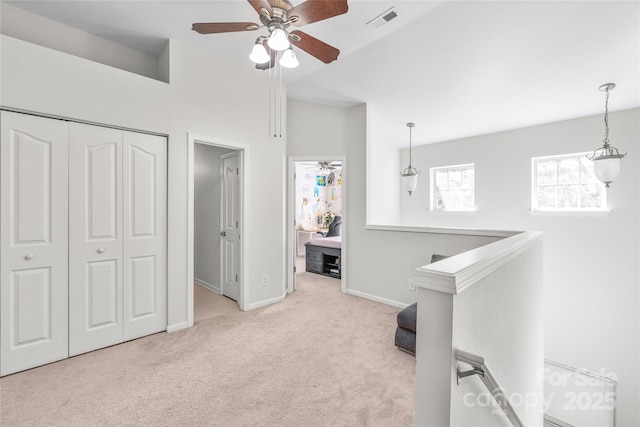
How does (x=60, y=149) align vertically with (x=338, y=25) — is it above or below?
below

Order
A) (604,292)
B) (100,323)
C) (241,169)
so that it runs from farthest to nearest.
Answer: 1. (604,292)
2. (241,169)
3. (100,323)

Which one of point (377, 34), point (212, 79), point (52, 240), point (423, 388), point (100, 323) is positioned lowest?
point (100, 323)

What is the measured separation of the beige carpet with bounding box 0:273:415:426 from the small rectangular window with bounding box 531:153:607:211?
355 cm

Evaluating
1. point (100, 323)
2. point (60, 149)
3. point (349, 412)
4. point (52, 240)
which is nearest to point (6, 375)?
point (100, 323)

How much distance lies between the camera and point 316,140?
13.9 ft

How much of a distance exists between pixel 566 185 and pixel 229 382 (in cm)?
521

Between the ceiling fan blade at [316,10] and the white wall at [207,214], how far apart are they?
238 centimetres

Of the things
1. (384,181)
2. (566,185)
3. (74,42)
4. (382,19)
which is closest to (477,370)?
(382,19)

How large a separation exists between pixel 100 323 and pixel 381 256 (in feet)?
9.97

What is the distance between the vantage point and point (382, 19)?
7.73ft

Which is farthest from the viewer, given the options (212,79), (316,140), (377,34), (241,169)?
(316,140)

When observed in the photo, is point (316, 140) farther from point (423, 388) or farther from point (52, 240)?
point (423, 388)

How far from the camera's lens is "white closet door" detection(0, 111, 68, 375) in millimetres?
2018

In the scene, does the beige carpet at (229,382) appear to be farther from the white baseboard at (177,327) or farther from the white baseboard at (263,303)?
the white baseboard at (263,303)
